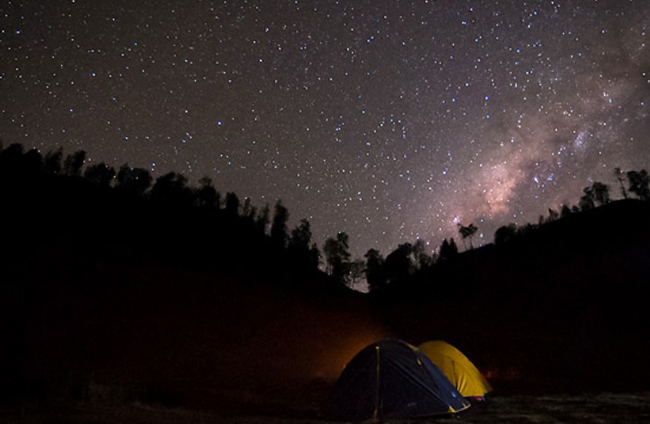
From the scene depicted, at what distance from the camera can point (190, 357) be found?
73.2ft

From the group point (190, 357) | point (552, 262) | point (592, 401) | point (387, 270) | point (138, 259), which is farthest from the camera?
point (387, 270)

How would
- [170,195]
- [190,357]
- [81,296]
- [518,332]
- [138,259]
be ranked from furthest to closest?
1. [170,195]
2. [138,259]
3. [518,332]
4. [81,296]
5. [190,357]

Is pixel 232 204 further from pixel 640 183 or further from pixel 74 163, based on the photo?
pixel 640 183

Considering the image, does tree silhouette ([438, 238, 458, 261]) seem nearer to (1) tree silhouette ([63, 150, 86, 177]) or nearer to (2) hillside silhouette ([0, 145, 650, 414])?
(2) hillside silhouette ([0, 145, 650, 414])

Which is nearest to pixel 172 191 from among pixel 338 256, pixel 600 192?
pixel 338 256

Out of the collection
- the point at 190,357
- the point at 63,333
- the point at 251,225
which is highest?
the point at 251,225

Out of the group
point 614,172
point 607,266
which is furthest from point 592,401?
point 614,172

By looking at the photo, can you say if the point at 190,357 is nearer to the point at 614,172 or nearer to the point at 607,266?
the point at 607,266

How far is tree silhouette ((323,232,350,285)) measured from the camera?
109 m

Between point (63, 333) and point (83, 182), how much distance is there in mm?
70782

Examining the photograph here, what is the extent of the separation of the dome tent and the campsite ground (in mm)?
366

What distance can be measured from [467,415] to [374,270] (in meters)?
104

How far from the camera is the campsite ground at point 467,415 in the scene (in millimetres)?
7647

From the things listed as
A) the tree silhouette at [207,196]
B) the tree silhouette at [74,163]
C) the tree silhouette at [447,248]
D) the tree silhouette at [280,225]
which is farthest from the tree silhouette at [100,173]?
the tree silhouette at [447,248]
